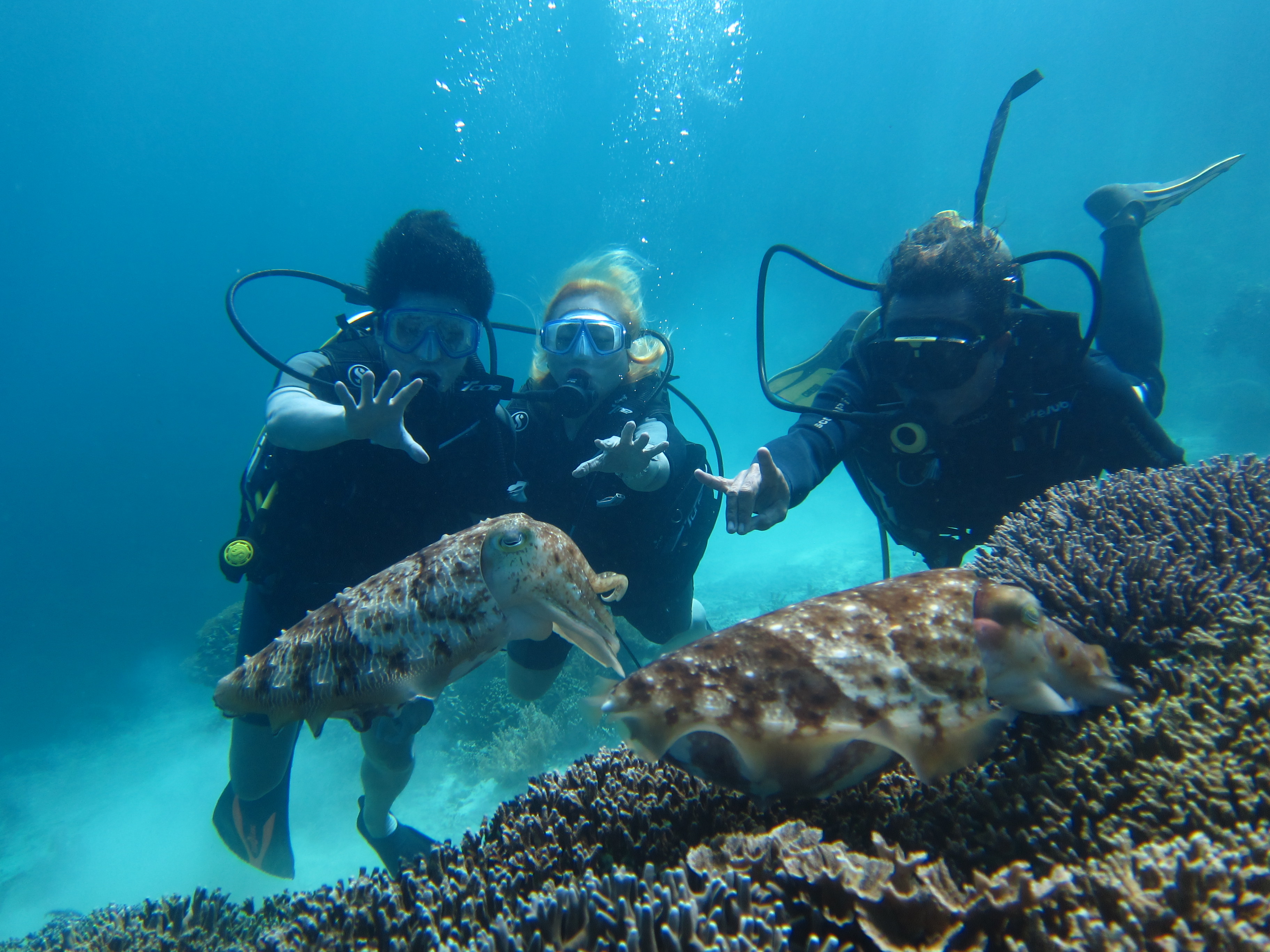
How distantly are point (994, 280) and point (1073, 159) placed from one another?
73164 mm

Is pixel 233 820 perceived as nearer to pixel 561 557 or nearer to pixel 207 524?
pixel 561 557

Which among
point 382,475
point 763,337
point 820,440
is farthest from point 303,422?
point 763,337

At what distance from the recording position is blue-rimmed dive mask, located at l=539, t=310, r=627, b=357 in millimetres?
5621

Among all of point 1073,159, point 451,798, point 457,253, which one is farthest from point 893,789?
point 1073,159

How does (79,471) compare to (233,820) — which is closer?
(233,820)

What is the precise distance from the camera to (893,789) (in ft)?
6.40

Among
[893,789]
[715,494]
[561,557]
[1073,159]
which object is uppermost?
[1073,159]

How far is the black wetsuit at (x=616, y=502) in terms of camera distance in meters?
5.22

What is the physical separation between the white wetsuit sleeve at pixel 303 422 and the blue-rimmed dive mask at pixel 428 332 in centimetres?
100

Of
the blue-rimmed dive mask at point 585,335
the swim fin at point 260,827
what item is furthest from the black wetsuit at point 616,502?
the swim fin at point 260,827

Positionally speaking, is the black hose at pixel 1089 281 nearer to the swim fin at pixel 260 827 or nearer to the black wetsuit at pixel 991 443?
the black wetsuit at pixel 991 443

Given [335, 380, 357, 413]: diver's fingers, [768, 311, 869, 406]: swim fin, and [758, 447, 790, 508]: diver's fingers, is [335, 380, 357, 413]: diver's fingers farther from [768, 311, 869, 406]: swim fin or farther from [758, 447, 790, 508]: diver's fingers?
[768, 311, 869, 406]: swim fin

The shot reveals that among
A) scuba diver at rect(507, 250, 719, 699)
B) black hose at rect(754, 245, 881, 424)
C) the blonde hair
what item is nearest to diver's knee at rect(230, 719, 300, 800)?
scuba diver at rect(507, 250, 719, 699)

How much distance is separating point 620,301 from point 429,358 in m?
2.64
